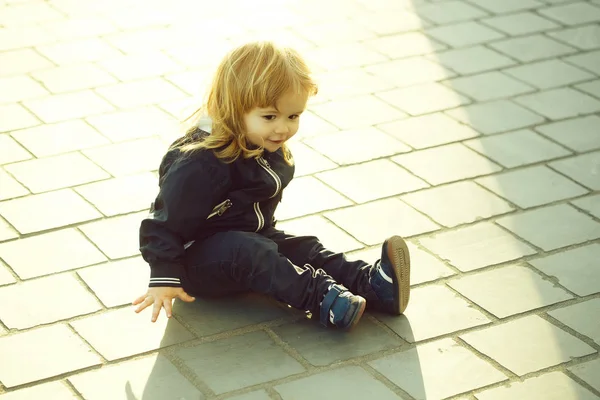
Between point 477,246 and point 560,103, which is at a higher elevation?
point 560,103

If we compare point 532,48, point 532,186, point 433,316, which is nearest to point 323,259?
point 433,316

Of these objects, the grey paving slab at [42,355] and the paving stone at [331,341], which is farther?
the paving stone at [331,341]

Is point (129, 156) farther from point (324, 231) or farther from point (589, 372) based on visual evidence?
point (589, 372)

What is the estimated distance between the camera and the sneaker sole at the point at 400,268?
11.0 ft

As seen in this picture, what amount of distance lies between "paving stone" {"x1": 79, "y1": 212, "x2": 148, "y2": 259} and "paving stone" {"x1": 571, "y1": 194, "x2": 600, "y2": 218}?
1.76 m

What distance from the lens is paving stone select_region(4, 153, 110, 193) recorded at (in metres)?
4.16

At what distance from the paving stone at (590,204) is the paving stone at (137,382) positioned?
1909 millimetres

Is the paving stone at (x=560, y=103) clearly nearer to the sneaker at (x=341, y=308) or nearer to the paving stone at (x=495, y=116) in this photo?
the paving stone at (x=495, y=116)

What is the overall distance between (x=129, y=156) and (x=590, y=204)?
195cm

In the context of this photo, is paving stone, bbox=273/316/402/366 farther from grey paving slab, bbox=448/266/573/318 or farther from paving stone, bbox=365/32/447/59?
paving stone, bbox=365/32/447/59

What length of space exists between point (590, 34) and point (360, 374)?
3.43 metres

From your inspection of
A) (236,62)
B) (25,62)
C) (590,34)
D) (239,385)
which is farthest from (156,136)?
(590,34)

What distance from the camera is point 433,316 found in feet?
11.3

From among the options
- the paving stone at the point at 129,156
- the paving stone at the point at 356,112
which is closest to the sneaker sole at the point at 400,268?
the paving stone at the point at 129,156
